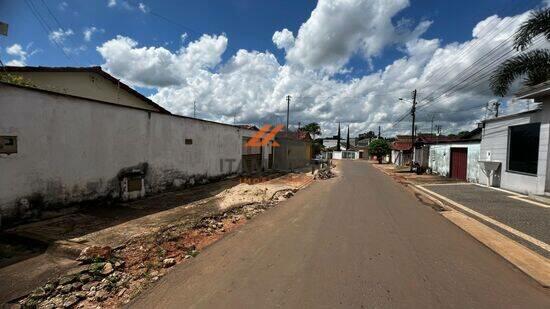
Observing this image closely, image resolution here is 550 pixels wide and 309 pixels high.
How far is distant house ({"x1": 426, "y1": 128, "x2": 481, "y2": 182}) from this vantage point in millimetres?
17344

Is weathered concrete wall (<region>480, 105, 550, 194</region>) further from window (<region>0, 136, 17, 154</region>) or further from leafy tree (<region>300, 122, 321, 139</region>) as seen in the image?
leafy tree (<region>300, 122, 321, 139</region>)

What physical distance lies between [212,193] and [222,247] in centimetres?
665

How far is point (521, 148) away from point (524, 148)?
0.24 meters

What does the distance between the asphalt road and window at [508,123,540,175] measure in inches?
335

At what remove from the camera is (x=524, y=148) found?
1267 cm

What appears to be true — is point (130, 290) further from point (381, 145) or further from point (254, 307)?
point (381, 145)

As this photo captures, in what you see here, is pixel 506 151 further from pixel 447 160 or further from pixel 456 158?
pixel 447 160

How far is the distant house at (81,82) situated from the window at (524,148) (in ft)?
58.9

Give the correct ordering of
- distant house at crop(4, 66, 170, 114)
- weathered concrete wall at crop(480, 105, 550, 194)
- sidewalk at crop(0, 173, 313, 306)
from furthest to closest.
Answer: distant house at crop(4, 66, 170, 114)
weathered concrete wall at crop(480, 105, 550, 194)
sidewalk at crop(0, 173, 313, 306)

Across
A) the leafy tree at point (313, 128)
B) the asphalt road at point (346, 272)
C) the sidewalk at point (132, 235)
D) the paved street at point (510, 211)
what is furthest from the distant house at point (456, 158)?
the leafy tree at point (313, 128)

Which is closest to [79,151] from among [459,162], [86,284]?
[86,284]

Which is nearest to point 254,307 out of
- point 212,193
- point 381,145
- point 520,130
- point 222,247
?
point 222,247

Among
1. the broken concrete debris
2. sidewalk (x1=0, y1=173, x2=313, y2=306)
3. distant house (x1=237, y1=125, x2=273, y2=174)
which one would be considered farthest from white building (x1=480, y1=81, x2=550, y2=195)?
the broken concrete debris

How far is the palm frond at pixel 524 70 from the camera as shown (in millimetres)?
12914
